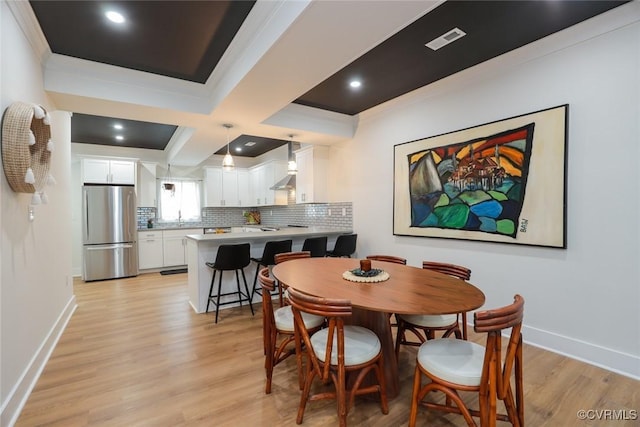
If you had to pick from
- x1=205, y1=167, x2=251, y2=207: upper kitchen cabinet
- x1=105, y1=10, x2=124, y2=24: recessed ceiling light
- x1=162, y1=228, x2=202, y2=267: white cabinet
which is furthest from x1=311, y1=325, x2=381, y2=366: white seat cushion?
x1=205, y1=167, x2=251, y2=207: upper kitchen cabinet

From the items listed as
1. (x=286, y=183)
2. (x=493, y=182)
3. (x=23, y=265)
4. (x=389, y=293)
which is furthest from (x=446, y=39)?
(x=286, y=183)

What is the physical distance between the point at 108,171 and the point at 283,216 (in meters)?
3.54

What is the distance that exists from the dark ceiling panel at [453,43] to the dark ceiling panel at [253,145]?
2.38 m

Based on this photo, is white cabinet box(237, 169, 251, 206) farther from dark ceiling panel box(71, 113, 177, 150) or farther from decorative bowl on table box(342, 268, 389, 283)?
decorative bowl on table box(342, 268, 389, 283)

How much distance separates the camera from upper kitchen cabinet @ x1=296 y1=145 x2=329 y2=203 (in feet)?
16.6

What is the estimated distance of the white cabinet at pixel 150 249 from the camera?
6074 millimetres

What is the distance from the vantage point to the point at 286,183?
19.1ft

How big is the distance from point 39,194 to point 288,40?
2125 mm

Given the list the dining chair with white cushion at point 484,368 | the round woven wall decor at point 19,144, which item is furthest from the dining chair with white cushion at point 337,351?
the round woven wall decor at point 19,144

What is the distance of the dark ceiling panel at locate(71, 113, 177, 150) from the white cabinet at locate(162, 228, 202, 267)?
193cm

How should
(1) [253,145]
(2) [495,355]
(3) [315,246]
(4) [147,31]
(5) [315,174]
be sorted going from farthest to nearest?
(1) [253,145] < (5) [315,174] < (3) [315,246] < (4) [147,31] < (2) [495,355]

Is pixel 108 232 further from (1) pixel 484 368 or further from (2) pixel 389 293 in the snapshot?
(1) pixel 484 368

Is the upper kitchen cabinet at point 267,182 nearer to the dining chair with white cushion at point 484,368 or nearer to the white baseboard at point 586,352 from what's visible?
the white baseboard at point 586,352

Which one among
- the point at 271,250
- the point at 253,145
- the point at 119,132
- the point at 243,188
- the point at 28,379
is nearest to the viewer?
the point at 28,379
